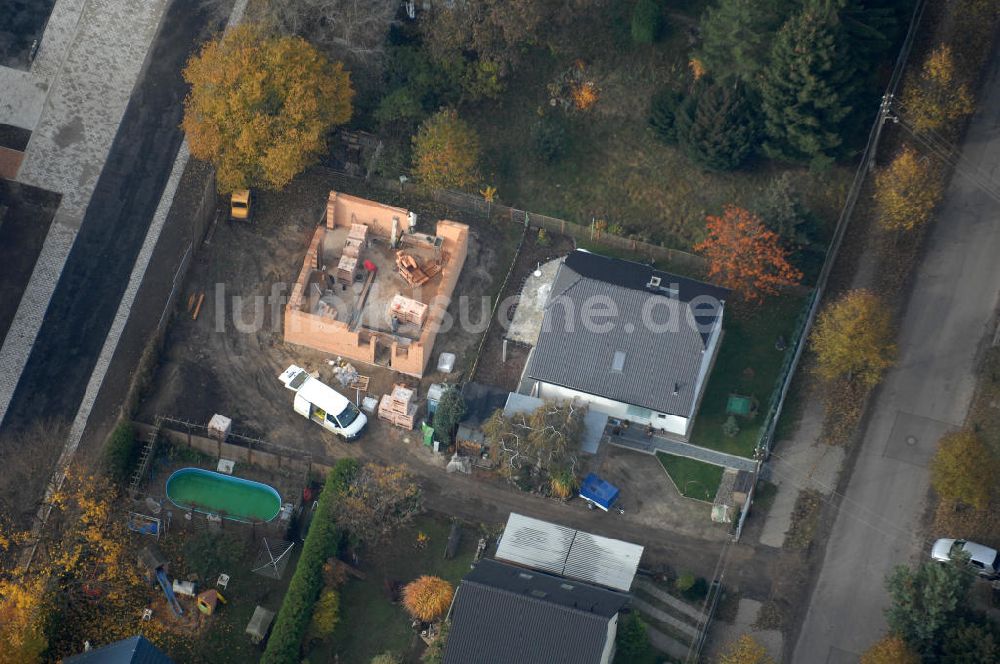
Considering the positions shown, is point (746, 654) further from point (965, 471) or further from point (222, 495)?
point (222, 495)

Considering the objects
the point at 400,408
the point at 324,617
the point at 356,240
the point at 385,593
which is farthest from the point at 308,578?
the point at 356,240

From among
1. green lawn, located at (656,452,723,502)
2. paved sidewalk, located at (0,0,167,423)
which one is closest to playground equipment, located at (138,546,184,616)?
paved sidewalk, located at (0,0,167,423)

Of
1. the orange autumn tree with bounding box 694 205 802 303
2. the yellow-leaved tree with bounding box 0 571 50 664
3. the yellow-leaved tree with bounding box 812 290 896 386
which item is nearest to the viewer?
the yellow-leaved tree with bounding box 0 571 50 664

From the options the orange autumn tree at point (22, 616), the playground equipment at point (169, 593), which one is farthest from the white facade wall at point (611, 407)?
the orange autumn tree at point (22, 616)

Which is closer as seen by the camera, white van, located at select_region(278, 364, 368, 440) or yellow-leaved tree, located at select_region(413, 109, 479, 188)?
white van, located at select_region(278, 364, 368, 440)

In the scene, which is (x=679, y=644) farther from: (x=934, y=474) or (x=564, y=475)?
(x=934, y=474)

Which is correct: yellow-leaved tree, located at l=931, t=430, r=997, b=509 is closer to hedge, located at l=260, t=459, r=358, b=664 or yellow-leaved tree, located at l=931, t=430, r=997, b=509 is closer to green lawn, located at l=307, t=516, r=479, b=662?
green lawn, located at l=307, t=516, r=479, b=662

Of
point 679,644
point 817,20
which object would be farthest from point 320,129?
point 679,644
